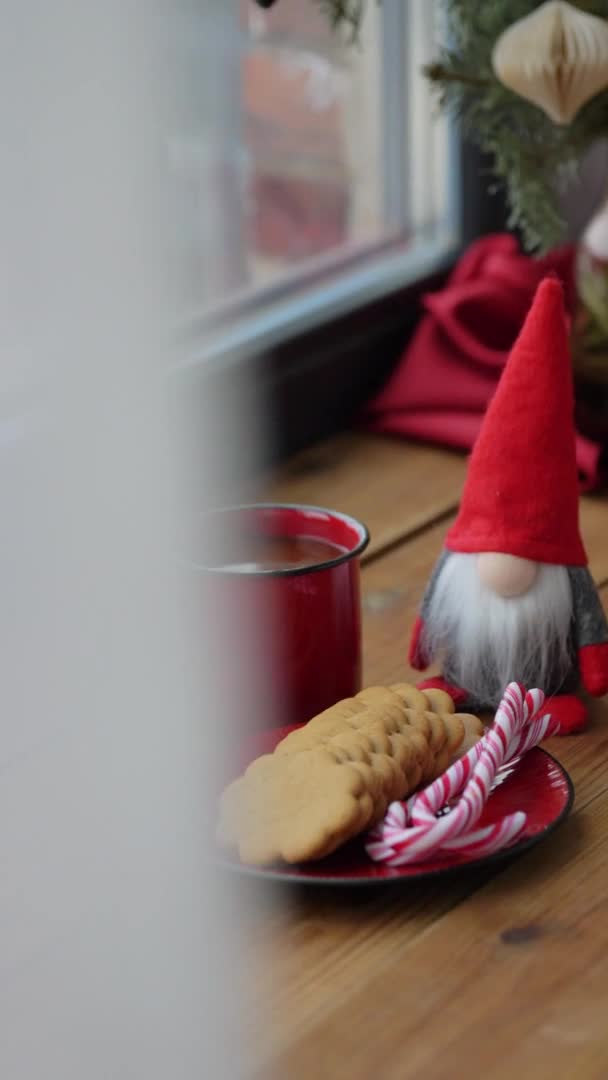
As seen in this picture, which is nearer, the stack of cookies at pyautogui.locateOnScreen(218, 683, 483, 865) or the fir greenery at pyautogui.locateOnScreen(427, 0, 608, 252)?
the stack of cookies at pyautogui.locateOnScreen(218, 683, 483, 865)

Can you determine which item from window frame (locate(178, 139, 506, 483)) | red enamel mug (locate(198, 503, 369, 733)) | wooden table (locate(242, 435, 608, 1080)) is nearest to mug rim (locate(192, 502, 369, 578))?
red enamel mug (locate(198, 503, 369, 733))

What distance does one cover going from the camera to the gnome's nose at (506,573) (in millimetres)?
523

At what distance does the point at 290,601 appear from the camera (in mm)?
517

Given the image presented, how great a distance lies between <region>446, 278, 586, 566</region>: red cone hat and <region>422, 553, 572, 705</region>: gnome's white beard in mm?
16

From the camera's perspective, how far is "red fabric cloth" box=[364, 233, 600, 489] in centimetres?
85

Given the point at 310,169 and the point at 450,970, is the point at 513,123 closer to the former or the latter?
the point at 310,169

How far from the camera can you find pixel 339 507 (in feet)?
2.56

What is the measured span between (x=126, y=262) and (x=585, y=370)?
0.35 m

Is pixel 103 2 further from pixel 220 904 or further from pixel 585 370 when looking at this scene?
pixel 585 370

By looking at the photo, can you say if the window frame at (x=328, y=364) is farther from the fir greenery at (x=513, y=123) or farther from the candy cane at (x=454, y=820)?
the candy cane at (x=454, y=820)

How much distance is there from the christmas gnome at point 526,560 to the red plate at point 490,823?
0.18 ft

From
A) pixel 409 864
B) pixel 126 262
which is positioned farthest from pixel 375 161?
pixel 409 864

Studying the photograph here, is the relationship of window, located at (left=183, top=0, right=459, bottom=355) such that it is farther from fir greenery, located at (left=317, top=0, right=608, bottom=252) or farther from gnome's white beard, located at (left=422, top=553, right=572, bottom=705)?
gnome's white beard, located at (left=422, top=553, right=572, bottom=705)

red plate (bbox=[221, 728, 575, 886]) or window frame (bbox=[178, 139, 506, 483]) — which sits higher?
window frame (bbox=[178, 139, 506, 483])
